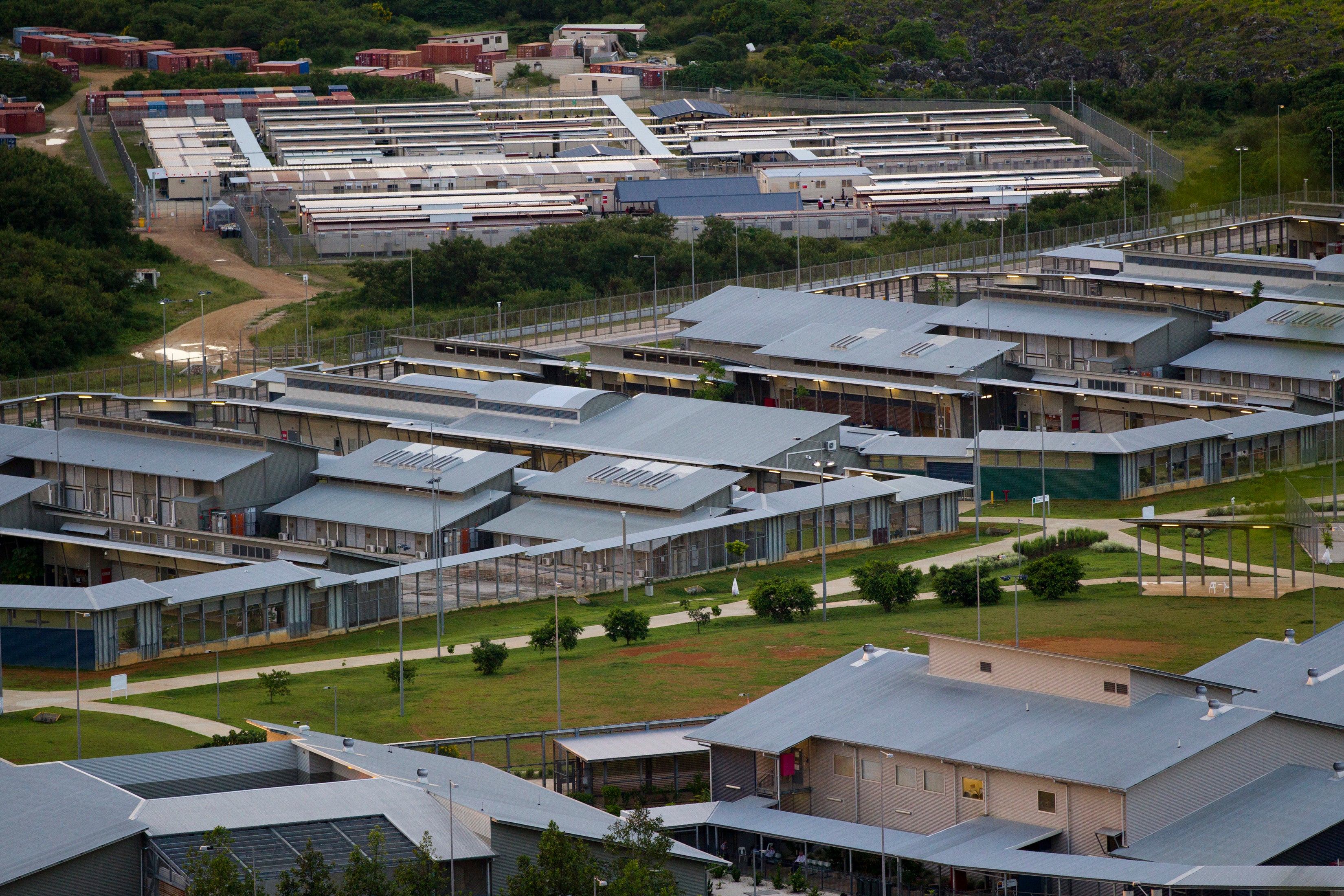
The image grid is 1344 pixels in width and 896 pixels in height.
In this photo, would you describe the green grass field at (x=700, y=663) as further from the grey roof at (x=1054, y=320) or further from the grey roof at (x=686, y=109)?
the grey roof at (x=686, y=109)

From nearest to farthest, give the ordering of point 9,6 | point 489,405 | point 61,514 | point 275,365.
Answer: point 61,514
point 489,405
point 275,365
point 9,6

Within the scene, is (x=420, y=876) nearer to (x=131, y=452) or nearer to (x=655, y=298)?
(x=131, y=452)

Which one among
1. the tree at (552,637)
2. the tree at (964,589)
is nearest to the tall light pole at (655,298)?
the tree at (964,589)

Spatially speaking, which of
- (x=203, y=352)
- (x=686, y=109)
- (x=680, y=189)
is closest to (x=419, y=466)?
(x=203, y=352)

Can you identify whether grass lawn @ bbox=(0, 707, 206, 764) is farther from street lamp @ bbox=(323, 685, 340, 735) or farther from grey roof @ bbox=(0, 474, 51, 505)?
grey roof @ bbox=(0, 474, 51, 505)

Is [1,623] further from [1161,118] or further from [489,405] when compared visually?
[1161,118]

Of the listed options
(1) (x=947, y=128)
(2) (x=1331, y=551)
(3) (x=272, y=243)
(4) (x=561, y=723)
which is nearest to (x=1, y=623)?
(4) (x=561, y=723)
